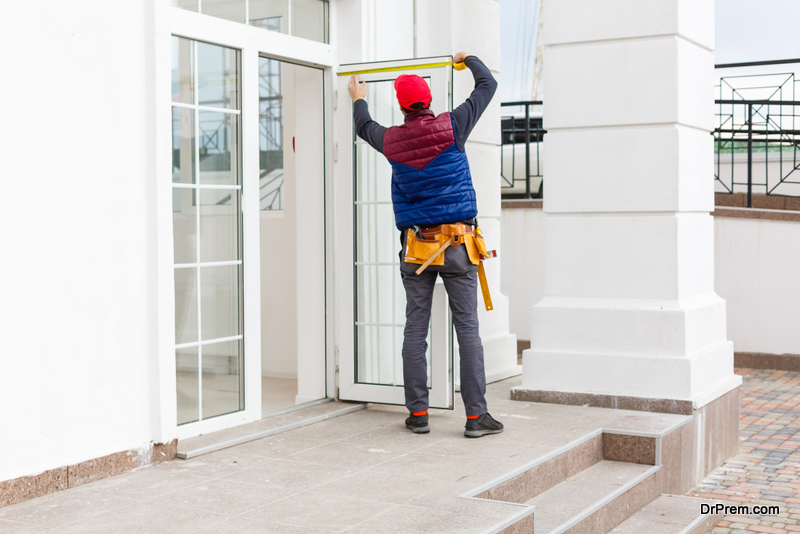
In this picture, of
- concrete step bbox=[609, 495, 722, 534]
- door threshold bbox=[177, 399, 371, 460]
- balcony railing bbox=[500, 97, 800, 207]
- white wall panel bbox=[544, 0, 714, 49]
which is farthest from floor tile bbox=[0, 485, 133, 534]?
balcony railing bbox=[500, 97, 800, 207]

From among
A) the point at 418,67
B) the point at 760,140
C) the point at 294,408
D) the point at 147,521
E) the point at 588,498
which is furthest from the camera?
the point at 760,140

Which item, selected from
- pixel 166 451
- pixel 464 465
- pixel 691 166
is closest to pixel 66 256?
pixel 166 451

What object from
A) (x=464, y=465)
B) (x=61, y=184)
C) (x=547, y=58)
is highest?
(x=547, y=58)

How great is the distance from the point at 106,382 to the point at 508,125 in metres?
8.68

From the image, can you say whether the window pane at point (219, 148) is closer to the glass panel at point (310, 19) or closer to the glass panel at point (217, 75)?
the glass panel at point (217, 75)

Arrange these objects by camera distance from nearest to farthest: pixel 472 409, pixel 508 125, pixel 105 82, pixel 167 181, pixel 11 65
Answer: pixel 11 65, pixel 105 82, pixel 167 181, pixel 472 409, pixel 508 125

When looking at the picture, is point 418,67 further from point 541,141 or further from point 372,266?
point 541,141

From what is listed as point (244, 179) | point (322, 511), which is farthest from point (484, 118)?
point (322, 511)

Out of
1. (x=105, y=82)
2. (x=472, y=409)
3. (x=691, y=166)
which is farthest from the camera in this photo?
(x=691, y=166)

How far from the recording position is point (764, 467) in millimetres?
5867

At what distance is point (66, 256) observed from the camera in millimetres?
3988

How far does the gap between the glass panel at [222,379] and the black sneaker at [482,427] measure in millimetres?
1244

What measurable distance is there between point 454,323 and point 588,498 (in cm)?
118

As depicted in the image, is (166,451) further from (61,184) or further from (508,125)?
(508,125)
